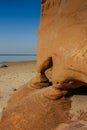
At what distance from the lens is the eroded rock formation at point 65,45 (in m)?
3.86

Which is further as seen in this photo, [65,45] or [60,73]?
[60,73]

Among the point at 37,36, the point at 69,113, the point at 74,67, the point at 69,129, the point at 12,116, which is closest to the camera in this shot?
the point at 69,129

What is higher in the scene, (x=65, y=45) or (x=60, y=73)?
(x=65, y=45)

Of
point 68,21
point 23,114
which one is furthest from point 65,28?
point 23,114

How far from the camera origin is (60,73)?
4328 mm

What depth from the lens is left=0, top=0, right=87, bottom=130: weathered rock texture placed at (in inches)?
155

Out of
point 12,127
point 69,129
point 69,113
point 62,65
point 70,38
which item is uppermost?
point 70,38

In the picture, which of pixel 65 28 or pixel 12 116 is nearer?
pixel 65 28

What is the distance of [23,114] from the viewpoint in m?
4.81

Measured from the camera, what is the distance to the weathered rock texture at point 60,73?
3936mm

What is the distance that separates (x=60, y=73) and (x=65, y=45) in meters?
0.46

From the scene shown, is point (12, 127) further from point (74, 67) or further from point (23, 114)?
point (74, 67)

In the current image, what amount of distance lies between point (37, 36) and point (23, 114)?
6.18ft

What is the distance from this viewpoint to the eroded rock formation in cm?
386
